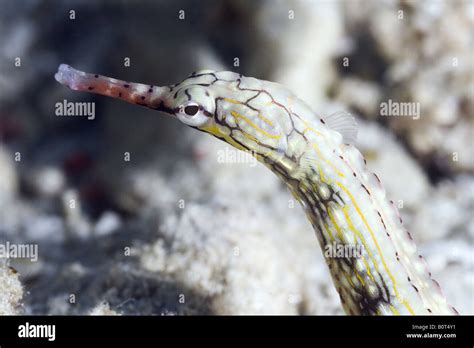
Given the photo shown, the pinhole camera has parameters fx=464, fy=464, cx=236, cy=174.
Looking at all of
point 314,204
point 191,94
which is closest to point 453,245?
point 314,204

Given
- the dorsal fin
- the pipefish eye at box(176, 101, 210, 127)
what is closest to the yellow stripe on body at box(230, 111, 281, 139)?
the pipefish eye at box(176, 101, 210, 127)

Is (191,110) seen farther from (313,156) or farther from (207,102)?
(313,156)

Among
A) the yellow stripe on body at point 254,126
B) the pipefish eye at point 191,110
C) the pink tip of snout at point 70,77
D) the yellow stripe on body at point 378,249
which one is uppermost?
the pink tip of snout at point 70,77

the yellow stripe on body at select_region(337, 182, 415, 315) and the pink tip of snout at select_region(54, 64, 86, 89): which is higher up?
the pink tip of snout at select_region(54, 64, 86, 89)

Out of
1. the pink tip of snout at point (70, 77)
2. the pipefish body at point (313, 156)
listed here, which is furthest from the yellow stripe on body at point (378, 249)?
the pink tip of snout at point (70, 77)

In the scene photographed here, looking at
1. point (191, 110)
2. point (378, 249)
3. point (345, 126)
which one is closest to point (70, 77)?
point (191, 110)

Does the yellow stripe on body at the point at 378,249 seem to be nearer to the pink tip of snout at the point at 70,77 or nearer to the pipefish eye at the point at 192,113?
the pipefish eye at the point at 192,113

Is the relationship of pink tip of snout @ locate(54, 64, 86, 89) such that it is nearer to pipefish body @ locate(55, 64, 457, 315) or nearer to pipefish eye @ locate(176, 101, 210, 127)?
pipefish body @ locate(55, 64, 457, 315)
